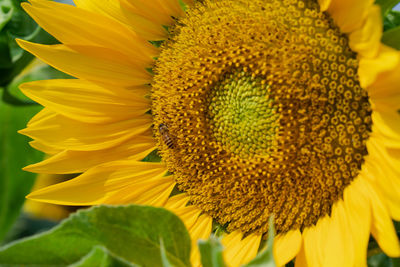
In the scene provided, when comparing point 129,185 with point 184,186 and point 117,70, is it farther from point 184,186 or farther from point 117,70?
point 117,70

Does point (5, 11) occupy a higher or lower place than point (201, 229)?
higher

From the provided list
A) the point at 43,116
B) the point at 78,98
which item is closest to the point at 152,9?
the point at 78,98

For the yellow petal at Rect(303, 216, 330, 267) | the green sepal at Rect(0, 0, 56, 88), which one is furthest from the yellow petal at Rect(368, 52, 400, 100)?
the green sepal at Rect(0, 0, 56, 88)

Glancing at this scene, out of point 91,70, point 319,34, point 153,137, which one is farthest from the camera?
point 153,137

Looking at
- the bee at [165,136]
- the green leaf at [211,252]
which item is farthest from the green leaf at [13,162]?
the green leaf at [211,252]

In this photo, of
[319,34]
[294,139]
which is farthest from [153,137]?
[319,34]

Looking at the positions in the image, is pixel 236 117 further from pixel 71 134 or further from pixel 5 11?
pixel 5 11

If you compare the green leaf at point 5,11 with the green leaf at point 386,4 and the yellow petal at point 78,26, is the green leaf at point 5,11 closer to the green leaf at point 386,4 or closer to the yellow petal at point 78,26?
the yellow petal at point 78,26
